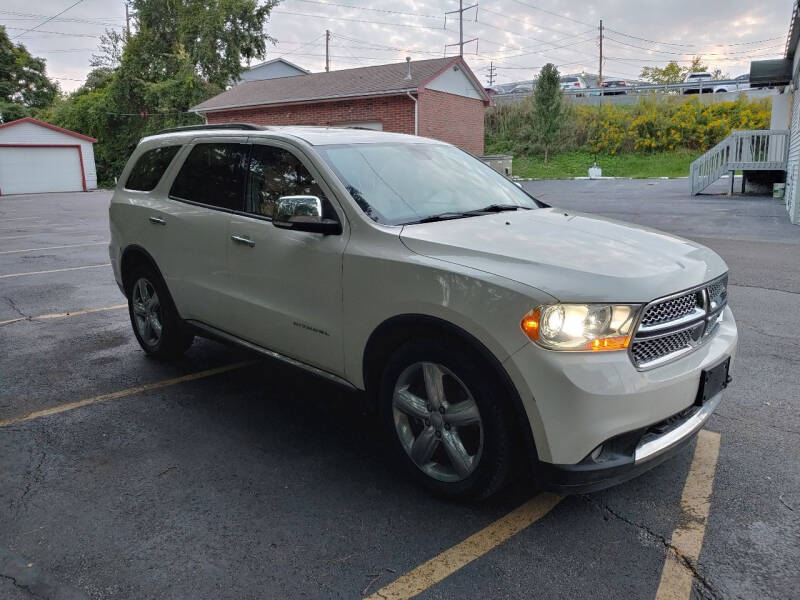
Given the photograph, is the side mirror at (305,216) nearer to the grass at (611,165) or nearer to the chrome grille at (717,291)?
the chrome grille at (717,291)

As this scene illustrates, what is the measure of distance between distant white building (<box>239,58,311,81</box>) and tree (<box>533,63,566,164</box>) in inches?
835

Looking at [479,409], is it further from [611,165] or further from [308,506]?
[611,165]

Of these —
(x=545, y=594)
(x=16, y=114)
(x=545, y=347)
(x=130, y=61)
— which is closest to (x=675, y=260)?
(x=545, y=347)

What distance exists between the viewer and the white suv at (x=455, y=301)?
105 inches

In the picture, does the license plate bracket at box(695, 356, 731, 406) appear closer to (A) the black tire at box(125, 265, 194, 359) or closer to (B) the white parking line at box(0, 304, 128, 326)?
(A) the black tire at box(125, 265, 194, 359)

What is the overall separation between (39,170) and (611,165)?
31.5 m

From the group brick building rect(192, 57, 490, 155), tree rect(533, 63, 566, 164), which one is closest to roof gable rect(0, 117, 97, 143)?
brick building rect(192, 57, 490, 155)

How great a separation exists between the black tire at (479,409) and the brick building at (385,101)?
78.0ft

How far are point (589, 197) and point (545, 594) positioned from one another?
20.1 meters

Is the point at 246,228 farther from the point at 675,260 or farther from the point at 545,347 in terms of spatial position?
the point at 675,260

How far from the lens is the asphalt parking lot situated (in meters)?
2.61

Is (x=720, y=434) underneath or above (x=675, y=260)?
underneath

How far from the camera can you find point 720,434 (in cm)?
387

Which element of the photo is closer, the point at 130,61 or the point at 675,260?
the point at 675,260
